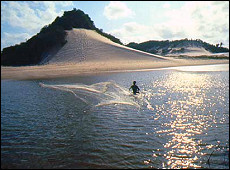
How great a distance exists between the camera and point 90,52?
192 feet

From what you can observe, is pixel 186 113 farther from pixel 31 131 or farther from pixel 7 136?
pixel 7 136

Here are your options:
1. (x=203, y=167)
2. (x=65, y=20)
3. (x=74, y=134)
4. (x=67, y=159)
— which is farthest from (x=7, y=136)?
(x=65, y=20)

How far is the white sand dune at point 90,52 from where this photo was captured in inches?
2116

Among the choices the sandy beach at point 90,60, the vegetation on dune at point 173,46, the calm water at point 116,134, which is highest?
the vegetation on dune at point 173,46

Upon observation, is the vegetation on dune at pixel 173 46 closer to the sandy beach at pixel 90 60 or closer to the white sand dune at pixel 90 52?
the white sand dune at pixel 90 52

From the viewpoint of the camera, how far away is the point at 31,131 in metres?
10.1

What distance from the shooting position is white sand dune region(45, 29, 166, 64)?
53756 mm

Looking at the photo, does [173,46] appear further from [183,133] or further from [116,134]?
[116,134]

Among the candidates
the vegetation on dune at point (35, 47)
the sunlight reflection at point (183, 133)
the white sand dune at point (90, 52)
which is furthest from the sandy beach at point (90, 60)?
the sunlight reflection at point (183, 133)

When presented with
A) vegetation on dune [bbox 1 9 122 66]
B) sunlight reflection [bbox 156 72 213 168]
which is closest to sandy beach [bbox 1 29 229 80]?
vegetation on dune [bbox 1 9 122 66]

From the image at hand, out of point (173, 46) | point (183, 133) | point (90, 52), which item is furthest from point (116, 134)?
point (173, 46)

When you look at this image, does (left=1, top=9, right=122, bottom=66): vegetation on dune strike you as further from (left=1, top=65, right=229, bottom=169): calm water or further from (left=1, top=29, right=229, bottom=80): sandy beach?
(left=1, top=65, right=229, bottom=169): calm water

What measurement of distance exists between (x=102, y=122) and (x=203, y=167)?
577 cm

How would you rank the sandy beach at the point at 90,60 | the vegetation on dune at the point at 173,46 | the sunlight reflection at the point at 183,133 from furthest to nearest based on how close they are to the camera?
the vegetation on dune at the point at 173,46 < the sandy beach at the point at 90,60 < the sunlight reflection at the point at 183,133
